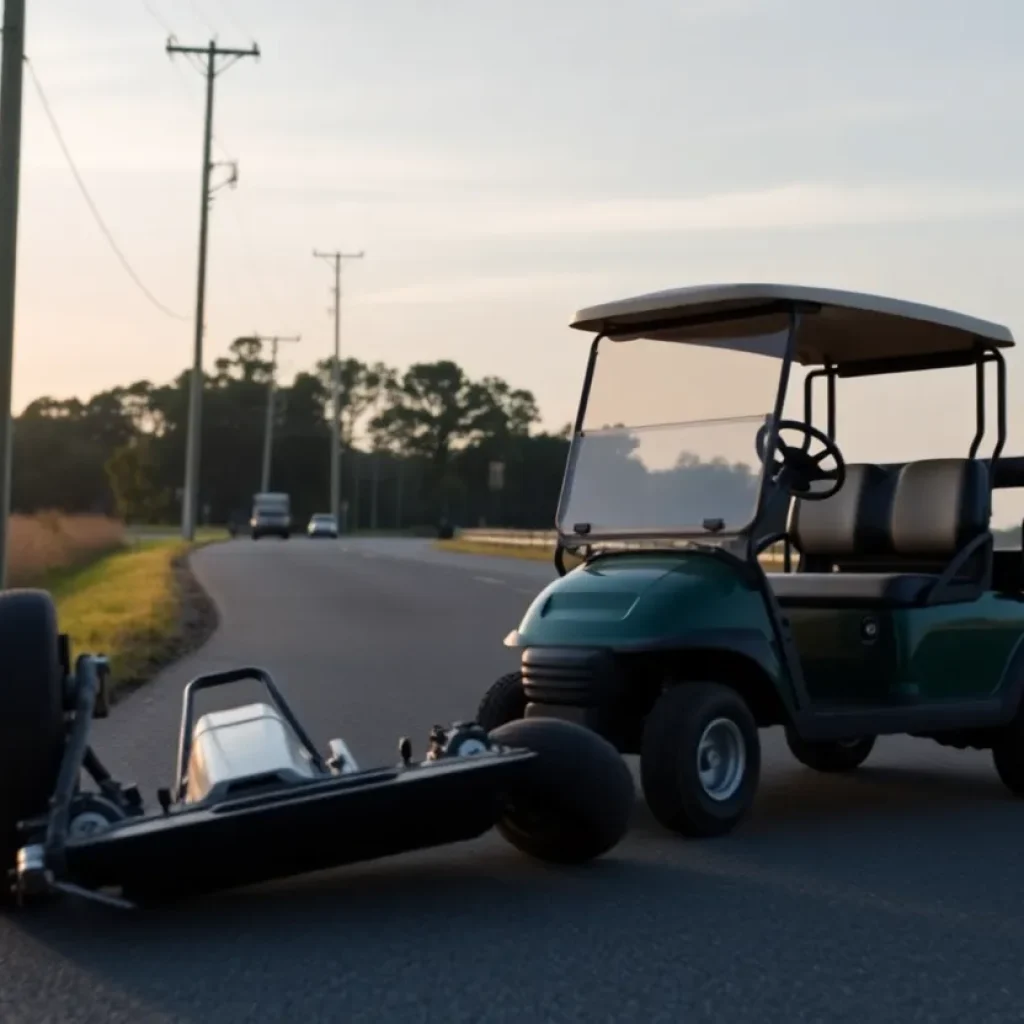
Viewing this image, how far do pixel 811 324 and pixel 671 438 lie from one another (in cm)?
96

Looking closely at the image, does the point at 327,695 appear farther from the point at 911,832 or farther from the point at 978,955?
the point at 978,955

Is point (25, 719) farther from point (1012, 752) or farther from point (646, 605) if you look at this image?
point (1012, 752)

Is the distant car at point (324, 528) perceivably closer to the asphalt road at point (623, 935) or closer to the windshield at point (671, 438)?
the windshield at point (671, 438)

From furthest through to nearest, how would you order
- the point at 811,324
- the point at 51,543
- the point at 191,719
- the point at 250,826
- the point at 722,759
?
the point at 51,543, the point at 811,324, the point at 722,759, the point at 191,719, the point at 250,826

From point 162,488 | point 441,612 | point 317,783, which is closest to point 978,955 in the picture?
point 317,783

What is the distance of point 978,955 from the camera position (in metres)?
5.13

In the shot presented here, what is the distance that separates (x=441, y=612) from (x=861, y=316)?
49.4 ft

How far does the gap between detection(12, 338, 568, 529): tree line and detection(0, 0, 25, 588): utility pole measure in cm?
12319

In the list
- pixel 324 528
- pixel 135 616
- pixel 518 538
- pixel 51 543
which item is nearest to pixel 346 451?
pixel 324 528

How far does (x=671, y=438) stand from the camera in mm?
8219

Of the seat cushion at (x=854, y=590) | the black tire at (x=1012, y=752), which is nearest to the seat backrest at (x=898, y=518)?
the seat cushion at (x=854, y=590)

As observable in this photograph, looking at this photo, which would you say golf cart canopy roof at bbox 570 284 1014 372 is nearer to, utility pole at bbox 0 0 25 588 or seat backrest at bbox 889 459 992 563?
seat backrest at bbox 889 459 992 563

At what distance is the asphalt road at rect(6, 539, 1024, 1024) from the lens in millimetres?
4578

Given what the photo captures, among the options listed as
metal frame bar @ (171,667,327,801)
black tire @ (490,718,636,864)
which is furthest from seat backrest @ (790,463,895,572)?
metal frame bar @ (171,667,327,801)
